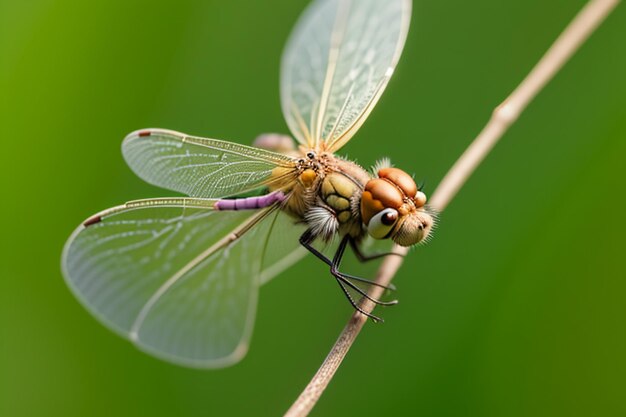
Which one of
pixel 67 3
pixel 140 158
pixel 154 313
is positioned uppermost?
pixel 67 3

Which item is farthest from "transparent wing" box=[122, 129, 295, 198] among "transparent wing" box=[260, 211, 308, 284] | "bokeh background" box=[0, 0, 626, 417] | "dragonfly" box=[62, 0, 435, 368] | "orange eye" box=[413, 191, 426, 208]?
"bokeh background" box=[0, 0, 626, 417]

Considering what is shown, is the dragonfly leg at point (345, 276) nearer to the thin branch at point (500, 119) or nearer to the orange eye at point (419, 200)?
the thin branch at point (500, 119)

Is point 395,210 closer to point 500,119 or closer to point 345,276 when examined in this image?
point 345,276

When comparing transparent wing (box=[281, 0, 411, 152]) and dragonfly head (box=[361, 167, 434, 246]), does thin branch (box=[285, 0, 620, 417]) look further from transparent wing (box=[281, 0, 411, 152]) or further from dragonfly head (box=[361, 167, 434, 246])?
transparent wing (box=[281, 0, 411, 152])

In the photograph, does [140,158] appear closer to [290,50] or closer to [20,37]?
[290,50]

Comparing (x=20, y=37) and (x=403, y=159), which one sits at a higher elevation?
(x=403, y=159)

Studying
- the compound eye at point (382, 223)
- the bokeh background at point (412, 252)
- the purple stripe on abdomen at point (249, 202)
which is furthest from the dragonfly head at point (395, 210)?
the bokeh background at point (412, 252)

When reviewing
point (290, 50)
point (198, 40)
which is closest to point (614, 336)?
point (290, 50)

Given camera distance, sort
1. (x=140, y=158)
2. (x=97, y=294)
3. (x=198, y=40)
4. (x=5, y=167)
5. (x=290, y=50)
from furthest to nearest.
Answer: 1. (x=198, y=40)
2. (x=5, y=167)
3. (x=290, y=50)
4. (x=97, y=294)
5. (x=140, y=158)
